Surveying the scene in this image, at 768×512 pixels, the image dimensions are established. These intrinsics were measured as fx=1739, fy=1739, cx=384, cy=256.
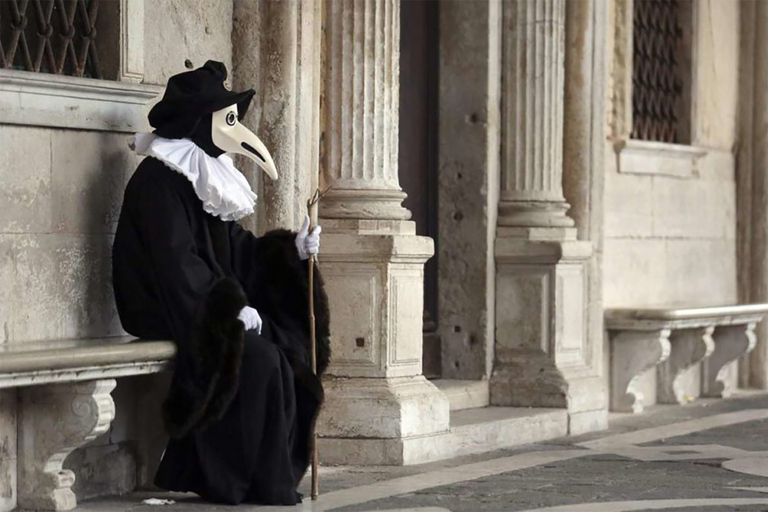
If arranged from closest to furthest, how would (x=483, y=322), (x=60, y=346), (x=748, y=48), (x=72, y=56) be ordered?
(x=60, y=346), (x=72, y=56), (x=483, y=322), (x=748, y=48)

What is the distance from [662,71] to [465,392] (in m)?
3.61

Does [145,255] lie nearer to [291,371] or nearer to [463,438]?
[291,371]

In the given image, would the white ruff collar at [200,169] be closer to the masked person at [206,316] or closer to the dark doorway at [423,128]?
the masked person at [206,316]

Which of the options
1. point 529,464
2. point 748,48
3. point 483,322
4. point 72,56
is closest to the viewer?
point 72,56

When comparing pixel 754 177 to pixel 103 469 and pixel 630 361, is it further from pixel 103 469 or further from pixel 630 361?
pixel 103 469

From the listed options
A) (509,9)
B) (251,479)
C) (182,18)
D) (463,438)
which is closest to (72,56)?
(182,18)

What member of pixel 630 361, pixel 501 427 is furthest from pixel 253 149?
pixel 630 361

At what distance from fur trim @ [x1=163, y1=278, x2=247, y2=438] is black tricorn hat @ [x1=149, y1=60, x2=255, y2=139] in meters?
0.72

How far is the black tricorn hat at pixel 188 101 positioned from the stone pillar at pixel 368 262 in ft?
4.71

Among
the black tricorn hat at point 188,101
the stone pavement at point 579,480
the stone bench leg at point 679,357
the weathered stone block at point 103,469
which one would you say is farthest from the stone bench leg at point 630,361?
the black tricorn hat at point 188,101

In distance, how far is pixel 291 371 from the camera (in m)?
6.84

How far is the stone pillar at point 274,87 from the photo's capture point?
7820mm

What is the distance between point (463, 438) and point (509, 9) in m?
2.61

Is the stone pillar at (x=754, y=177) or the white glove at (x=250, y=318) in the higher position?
the stone pillar at (x=754, y=177)
